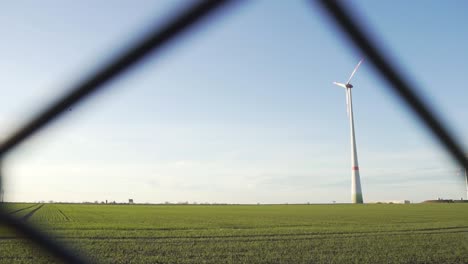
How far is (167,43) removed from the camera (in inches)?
47.3

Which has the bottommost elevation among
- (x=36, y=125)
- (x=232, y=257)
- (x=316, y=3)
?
(x=232, y=257)

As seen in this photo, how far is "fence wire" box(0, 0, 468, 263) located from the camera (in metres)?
1.15

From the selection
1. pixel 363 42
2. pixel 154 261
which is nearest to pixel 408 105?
pixel 363 42

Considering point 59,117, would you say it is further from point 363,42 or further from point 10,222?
point 363,42

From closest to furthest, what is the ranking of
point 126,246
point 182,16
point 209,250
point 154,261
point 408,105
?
point 182,16 < point 408,105 < point 154,261 < point 209,250 < point 126,246

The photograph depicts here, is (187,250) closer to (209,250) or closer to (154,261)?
(209,250)

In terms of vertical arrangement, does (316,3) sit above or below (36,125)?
above

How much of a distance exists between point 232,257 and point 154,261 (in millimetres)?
2837

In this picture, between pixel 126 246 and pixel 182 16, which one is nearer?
pixel 182 16

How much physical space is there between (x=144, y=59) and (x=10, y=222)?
0.90 meters

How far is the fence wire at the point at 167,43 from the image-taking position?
115 cm

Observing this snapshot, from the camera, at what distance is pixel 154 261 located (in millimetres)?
13867

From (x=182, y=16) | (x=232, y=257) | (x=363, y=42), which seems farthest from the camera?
(x=232, y=257)

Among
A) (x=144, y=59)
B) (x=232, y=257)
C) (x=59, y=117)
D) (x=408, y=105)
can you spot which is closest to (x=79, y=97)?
(x=59, y=117)
